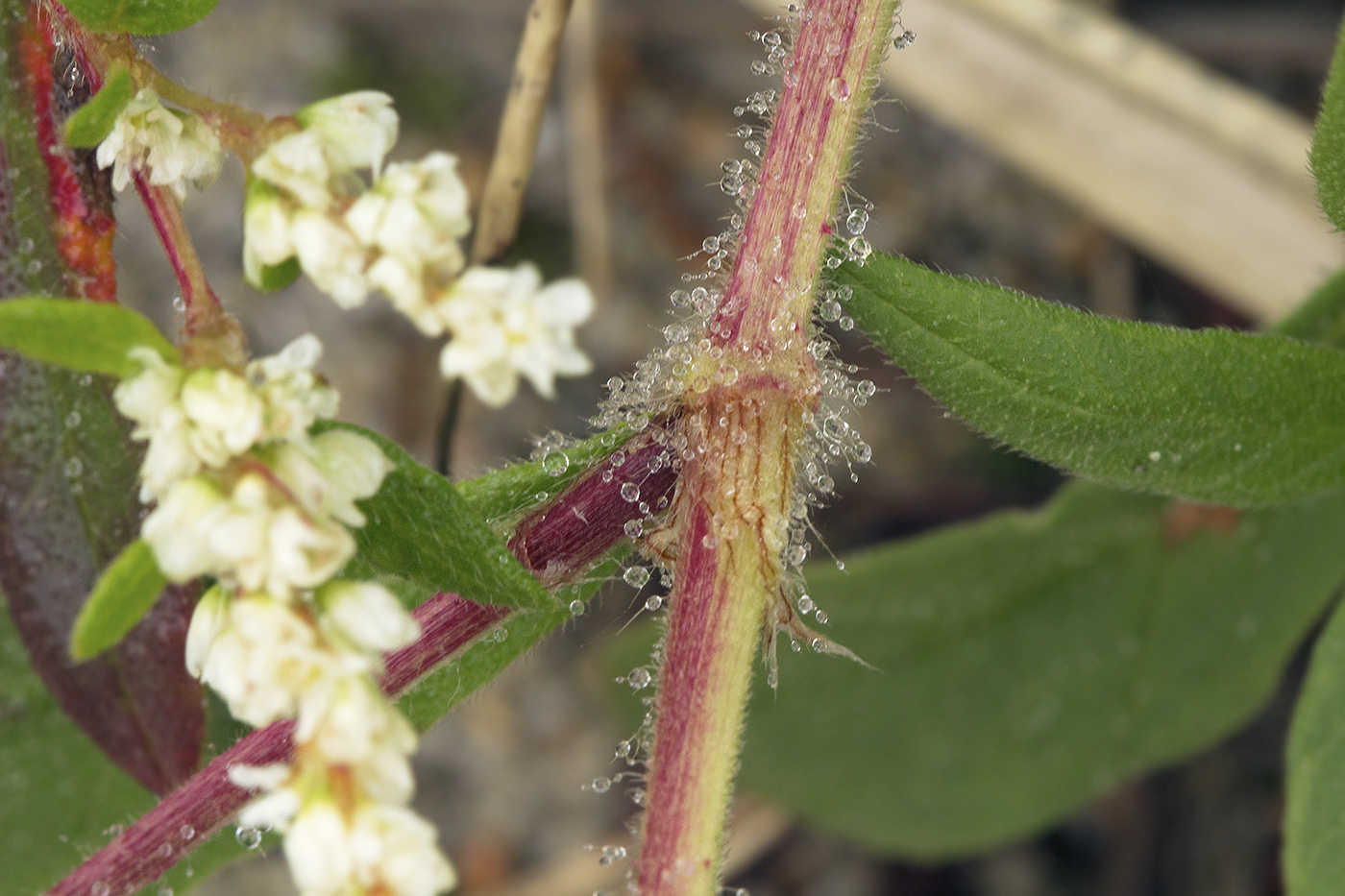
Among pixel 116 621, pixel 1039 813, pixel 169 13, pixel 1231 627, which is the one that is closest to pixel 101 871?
pixel 116 621

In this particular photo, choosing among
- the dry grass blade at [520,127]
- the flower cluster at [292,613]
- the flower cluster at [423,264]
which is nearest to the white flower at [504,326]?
the flower cluster at [423,264]

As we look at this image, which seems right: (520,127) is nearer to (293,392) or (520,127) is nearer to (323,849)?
(293,392)

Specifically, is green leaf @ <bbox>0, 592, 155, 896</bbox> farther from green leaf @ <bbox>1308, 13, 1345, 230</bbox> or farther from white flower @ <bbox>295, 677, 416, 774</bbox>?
green leaf @ <bbox>1308, 13, 1345, 230</bbox>

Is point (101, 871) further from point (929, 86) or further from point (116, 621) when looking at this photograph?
point (929, 86)

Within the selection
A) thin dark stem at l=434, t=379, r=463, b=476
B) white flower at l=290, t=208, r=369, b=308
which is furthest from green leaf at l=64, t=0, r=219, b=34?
Answer: thin dark stem at l=434, t=379, r=463, b=476

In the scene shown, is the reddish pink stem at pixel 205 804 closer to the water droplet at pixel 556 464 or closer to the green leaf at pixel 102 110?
the water droplet at pixel 556 464

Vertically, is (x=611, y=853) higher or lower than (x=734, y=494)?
lower

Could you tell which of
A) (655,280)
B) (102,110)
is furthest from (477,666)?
(655,280)
